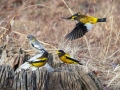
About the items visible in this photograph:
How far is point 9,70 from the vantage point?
3320mm

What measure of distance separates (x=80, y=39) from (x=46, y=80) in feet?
14.3

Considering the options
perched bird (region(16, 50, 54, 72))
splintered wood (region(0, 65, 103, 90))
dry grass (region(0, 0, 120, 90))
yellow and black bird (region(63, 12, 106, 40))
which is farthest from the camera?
dry grass (region(0, 0, 120, 90))

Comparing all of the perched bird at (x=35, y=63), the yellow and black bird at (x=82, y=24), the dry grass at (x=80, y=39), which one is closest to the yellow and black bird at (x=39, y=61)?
the perched bird at (x=35, y=63)

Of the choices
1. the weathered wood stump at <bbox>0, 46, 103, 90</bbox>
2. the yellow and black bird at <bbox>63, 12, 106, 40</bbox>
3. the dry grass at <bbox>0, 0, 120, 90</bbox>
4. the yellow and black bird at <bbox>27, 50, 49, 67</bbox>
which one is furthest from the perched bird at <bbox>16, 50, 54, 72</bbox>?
the dry grass at <bbox>0, 0, 120, 90</bbox>

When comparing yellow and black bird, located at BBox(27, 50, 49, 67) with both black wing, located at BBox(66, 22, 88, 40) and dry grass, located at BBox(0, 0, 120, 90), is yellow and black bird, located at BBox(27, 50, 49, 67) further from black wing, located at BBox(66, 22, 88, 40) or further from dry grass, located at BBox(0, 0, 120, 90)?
dry grass, located at BBox(0, 0, 120, 90)

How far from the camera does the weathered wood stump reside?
10.7 feet

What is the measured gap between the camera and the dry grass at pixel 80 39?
617 cm

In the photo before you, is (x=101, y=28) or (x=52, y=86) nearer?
(x=52, y=86)

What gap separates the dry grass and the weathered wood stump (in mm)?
1956

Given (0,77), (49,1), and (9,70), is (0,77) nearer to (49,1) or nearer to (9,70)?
(9,70)

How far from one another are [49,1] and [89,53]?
16.1 ft

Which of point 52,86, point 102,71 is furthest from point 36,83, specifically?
point 102,71

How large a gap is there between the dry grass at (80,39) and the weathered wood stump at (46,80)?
6.42 feet

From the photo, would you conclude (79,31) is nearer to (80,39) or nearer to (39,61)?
(39,61)
